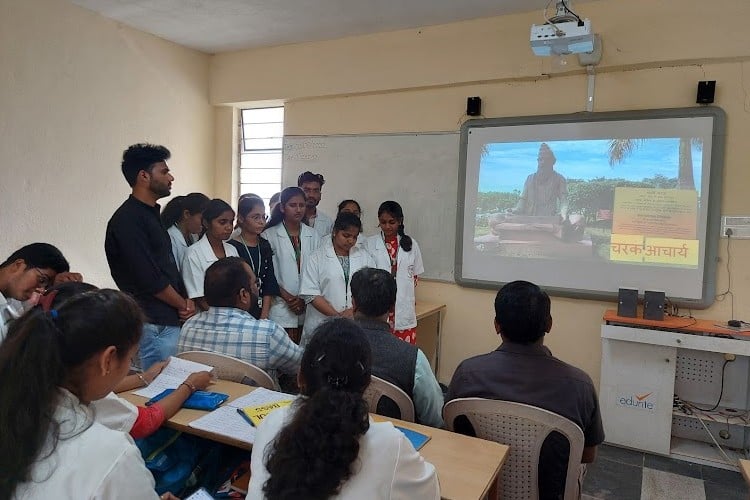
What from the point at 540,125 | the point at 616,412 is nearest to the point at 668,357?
the point at 616,412

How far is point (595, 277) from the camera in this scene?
139 inches

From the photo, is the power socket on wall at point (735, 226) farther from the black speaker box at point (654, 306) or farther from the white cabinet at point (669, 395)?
the white cabinet at point (669, 395)

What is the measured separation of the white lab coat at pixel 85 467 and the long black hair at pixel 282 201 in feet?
7.86

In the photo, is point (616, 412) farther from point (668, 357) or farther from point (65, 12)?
point (65, 12)

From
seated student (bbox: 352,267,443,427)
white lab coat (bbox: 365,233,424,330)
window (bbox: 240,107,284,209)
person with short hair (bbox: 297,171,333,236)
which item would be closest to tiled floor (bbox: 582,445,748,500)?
seated student (bbox: 352,267,443,427)

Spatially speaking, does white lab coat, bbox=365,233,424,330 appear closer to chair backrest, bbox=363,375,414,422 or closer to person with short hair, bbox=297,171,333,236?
person with short hair, bbox=297,171,333,236

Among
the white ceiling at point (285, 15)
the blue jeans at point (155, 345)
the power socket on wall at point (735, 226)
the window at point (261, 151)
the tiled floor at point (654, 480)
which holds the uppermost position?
the white ceiling at point (285, 15)

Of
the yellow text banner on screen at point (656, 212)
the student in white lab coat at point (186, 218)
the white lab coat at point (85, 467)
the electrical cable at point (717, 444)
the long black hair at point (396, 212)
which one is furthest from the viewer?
the long black hair at point (396, 212)

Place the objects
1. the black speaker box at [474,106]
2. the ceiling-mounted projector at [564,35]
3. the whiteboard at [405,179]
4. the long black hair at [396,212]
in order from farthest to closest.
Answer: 1. the whiteboard at [405,179]
2. the black speaker box at [474,106]
3. the long black hair at [396,212]
4. the ceiling-mounted projector at [564,35]

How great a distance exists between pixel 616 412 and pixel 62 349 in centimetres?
318

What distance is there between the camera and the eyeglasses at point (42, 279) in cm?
201

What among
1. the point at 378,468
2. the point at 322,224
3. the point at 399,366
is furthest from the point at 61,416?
the point at 322,224

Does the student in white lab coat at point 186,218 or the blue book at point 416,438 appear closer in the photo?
the blue book at point 416,438

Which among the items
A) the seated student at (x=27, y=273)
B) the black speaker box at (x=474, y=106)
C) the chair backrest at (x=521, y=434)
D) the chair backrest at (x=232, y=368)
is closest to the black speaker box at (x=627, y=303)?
the black speaker box at (x=474, y=106)
